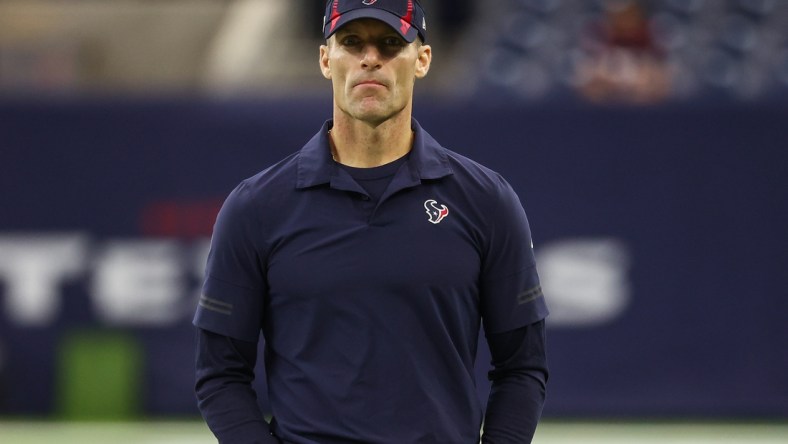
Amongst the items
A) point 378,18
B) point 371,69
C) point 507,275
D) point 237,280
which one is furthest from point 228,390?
point 378,18

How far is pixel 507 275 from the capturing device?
3.04 m

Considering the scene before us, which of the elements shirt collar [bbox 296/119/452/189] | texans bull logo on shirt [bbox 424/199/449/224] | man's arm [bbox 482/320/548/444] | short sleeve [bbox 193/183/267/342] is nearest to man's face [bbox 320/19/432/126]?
shirt collar [bbox 296/119/452/189]

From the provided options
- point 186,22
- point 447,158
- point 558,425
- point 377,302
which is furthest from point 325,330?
point 186,22

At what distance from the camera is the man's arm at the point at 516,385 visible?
3016mm

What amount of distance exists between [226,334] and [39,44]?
30.3 feet

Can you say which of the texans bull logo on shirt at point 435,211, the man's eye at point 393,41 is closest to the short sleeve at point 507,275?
the texans bull logo on shirt at point 435,211

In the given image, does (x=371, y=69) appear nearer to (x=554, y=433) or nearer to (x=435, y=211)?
(x=435, y=211)

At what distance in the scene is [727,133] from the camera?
8.71 metres

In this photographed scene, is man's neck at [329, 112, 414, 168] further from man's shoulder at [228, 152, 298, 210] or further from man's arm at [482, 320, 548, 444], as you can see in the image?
man's arm at [482, 320, 548, 444]

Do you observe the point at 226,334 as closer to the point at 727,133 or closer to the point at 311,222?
the point at 311,222

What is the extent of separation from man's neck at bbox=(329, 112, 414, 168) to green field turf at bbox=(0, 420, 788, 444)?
5.04 meters

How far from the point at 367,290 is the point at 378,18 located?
599 mm

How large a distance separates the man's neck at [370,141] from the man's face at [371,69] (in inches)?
1.2

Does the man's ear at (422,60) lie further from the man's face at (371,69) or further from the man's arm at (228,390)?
the man's arm at (228,390)
